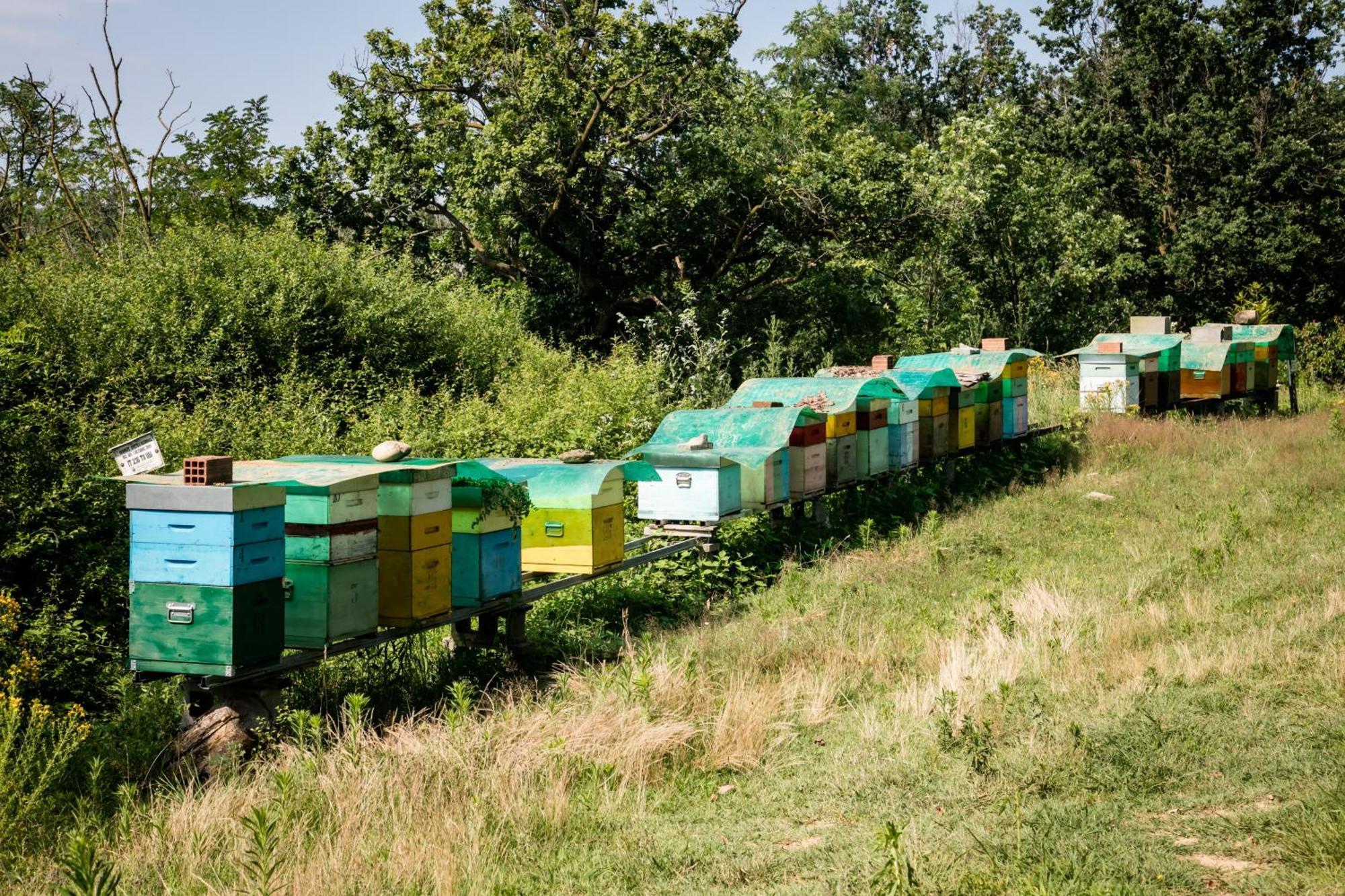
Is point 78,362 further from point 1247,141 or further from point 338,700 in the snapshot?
point 1247,141

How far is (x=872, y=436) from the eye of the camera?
12.6 m

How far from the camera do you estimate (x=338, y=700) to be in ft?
24.4

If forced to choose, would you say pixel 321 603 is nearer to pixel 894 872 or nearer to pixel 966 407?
pixel 894 872

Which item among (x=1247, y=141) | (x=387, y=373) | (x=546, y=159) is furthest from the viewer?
(x=1247, y=141)

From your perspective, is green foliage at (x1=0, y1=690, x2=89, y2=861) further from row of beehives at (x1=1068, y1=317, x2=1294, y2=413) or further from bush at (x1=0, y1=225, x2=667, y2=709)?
row of beehives at (x1=1068, y1=317, x2=1294, y2=413)

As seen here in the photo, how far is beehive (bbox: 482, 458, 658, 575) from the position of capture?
8.44m

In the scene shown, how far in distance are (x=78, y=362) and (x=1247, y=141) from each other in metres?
29.4

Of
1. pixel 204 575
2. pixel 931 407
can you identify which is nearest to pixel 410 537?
pixel 204 575

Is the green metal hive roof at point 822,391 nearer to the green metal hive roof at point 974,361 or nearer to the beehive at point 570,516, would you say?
the green metal hive roof at point 974,361

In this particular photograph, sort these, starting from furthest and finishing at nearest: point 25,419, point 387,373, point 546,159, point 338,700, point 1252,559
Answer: point 546,159 → point 387,373 → point 1252,559 → point 25,419 → point 338,700

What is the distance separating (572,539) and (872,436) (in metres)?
5.13

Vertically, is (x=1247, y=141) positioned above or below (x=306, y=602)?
above

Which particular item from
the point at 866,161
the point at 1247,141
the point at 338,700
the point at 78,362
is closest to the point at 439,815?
the point at 338,700

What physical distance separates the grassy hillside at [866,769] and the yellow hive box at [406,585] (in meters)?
0.65
